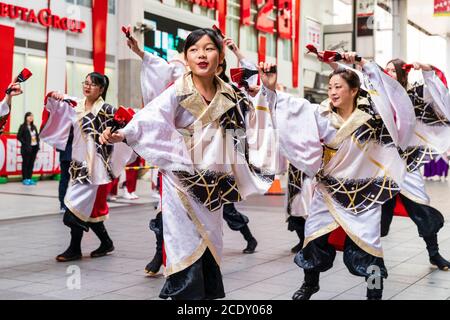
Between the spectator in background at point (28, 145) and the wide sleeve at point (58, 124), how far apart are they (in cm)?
751

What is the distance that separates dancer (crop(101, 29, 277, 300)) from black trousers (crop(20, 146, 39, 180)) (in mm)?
10992

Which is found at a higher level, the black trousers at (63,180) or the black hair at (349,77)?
the black hair at (349,77)

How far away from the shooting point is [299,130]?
13.2ft

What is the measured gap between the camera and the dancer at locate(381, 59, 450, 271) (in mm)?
5281

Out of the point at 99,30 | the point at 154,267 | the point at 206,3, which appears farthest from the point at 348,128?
the point at 206,3

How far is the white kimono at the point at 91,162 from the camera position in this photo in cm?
567

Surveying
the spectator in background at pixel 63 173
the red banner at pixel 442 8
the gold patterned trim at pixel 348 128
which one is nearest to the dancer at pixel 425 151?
the gold patterned trim at pixel 348 128

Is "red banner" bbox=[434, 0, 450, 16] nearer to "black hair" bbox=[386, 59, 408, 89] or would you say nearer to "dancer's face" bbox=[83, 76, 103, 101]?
"black hair" bbox=[386, 59, 408, 89]

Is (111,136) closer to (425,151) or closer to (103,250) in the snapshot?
(103,250)

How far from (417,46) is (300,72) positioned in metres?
13.0

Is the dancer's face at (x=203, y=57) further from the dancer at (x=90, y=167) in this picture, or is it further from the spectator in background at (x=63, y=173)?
the spectator in background at (x=63, y=173)

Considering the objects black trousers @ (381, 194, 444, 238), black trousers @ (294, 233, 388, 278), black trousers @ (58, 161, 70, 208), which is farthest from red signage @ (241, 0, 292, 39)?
black trousers @ (294, 233, 388, 278)

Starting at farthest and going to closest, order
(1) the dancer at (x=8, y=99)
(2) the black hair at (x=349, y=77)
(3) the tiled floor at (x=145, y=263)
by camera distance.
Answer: (1) the dancer at (x=8, y=99) → (3) the tiled floor at (x=145, y=263) → (2) the black hair at (x=349, y=77)

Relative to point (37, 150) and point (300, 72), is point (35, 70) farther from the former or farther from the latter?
point (300, 72)
